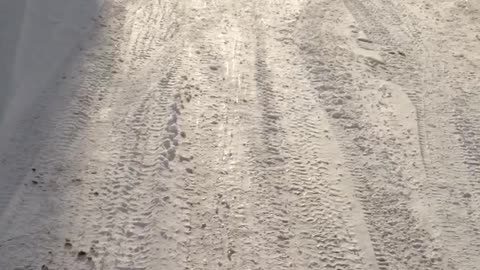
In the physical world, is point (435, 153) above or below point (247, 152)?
above

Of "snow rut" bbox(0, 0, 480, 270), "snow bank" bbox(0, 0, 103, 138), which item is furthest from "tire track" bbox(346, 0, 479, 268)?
"snow bank" bbox(0, 0, 103, 138)

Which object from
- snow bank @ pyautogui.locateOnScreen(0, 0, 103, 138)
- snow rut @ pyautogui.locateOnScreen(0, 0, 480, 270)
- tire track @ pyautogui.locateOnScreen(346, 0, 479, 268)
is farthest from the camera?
snow bank @ pyautogui.locateOnScreen(0, 0, 103, 138)

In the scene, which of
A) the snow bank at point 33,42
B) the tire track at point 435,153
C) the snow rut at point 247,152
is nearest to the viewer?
the snow rut at point 247,152

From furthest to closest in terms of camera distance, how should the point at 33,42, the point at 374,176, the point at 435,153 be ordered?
the point at 33,42, the point at 435,153, the point at 374,176

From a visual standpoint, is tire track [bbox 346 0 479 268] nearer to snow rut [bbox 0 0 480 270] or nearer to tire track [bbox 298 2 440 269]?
snow rut [bbox 0 0 480 270]

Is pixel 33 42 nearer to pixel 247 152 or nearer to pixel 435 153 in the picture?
pixel 247 152

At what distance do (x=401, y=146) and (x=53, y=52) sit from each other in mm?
1952

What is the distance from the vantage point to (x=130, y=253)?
8.50 ft

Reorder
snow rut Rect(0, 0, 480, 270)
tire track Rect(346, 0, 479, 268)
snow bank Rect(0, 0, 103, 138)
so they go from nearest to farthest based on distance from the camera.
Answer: snow rut Rect(0, 0, 480, 270), tire track Rect(346, 0, 479, 268), snow bank Rect(0, 0, 103, 138)

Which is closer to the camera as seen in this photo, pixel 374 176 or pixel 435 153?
pixel 374 176

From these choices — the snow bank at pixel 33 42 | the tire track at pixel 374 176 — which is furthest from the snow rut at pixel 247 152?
the snow bank at pixel 33 42

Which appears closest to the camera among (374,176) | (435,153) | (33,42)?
(374,176)

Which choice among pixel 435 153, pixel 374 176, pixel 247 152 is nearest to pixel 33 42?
pixel 247 152

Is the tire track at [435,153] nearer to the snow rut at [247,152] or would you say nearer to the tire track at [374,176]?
the snow rut at [247,152]
